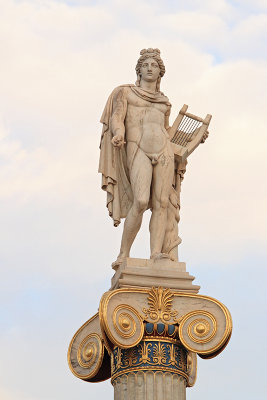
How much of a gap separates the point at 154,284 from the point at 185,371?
6.20 feet

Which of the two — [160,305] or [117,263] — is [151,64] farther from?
[160,305]

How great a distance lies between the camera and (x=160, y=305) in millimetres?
23797

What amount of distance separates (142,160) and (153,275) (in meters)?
2.65

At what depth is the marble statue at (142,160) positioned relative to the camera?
25.1 m

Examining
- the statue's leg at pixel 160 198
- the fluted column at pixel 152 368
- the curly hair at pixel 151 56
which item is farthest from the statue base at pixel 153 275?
the curly hair at pixel 151 56

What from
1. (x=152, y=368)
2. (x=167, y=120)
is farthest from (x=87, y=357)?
(x=167, y=120)

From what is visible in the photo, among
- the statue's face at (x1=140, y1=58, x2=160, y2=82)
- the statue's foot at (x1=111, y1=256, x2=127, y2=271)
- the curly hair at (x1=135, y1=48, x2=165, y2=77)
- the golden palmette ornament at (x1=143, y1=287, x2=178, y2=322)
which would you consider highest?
the curly hair at (x1=135, y1=48, x2=165, y2=77)

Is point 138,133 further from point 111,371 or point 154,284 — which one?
point 111,371

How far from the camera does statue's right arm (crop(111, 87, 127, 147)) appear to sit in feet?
81.3

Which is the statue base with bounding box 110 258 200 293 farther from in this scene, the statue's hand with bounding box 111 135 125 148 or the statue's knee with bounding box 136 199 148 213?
the statue's hand with bounding box 111 135 125 148

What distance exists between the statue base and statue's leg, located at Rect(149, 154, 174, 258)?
78 centimetres

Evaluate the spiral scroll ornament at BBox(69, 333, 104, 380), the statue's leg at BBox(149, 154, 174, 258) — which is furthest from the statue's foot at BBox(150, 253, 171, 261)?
the spiral scroll ornament at BBox(69, 333, 104, 380)

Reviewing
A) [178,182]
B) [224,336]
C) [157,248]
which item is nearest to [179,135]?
[178,182]

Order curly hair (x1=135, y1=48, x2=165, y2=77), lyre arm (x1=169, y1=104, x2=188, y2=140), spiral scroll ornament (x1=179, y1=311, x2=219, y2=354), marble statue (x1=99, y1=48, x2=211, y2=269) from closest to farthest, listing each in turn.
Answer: spiral scroll ornament (x1=179, y1=311, x2=219, y2=354)
marble statue (x1=99, y1=48, x2=211, y2=269)
curly hair (x1=135, y1=48, x2=165, y2=77)
lyre arm (x1=169, y1=104, x2=188, y2=140)
